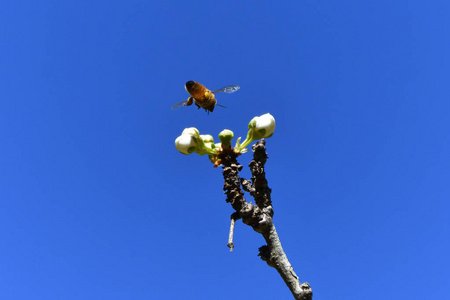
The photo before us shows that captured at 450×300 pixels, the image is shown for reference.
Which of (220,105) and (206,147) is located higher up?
(220,105)

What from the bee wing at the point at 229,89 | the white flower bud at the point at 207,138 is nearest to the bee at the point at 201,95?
the bee wing at the point at 229,89

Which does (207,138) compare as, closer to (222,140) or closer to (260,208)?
(222,140)

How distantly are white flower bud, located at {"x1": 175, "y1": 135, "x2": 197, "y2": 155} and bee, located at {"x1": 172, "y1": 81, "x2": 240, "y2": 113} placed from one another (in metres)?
0.43

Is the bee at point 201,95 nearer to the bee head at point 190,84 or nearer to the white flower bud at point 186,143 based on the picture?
the bee head at point 190,84

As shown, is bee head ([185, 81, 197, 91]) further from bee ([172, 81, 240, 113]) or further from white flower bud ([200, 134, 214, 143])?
white flower bud ([200, 134, 214, 143])

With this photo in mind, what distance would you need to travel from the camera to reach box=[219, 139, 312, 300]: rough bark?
2.59 m

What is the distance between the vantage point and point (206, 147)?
3143mm

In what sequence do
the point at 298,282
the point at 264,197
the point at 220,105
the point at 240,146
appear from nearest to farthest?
the point at 298,282 → the point at 264,197 → the point at 240,146 → the point at 220,105

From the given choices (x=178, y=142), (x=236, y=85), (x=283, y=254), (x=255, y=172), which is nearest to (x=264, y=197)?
(x=255, y=172)

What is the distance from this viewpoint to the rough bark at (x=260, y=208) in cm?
259

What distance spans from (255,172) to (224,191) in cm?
38

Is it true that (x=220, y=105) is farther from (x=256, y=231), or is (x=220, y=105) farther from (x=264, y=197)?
(x=256, y=231)

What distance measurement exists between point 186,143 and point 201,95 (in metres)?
0.54

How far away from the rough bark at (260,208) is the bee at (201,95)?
591 millimetres
